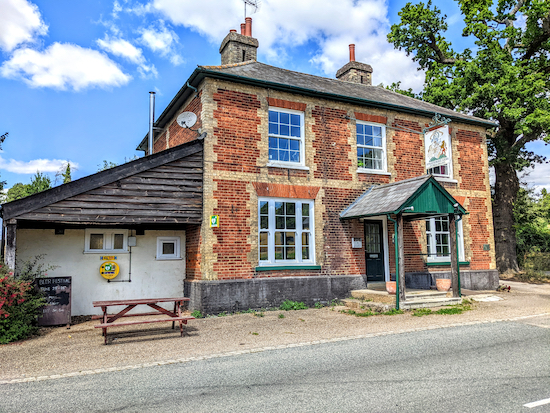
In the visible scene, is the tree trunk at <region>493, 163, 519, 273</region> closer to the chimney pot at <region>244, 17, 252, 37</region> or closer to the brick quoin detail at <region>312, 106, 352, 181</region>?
the brick quoin detail at <region>312, 106, 352, 181</region>

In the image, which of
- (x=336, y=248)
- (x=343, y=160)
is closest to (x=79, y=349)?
(x=336, y=248)

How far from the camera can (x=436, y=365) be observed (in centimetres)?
588

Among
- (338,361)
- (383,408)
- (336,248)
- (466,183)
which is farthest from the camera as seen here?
(466,183)

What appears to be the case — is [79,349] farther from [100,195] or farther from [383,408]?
[383,408]

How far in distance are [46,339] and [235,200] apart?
18.6ft

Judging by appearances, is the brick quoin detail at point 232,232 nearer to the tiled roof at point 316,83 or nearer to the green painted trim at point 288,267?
the green painted trim at point 288,267

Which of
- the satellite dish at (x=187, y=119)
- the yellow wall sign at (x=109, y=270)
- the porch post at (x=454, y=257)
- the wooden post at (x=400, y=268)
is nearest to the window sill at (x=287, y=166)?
the satellite dish at (x=187, y=119)

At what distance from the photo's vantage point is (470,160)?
16000 mm

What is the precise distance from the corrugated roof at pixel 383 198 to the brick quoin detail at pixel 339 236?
30 centimetres

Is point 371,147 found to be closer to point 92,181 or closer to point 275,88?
point 275,88

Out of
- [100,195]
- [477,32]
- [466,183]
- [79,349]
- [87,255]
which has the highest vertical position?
[477,32]

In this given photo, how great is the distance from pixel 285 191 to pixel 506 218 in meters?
14.9

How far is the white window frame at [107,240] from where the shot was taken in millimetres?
11109

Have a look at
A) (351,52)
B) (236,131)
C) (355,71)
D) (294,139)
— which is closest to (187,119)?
(236,131)
